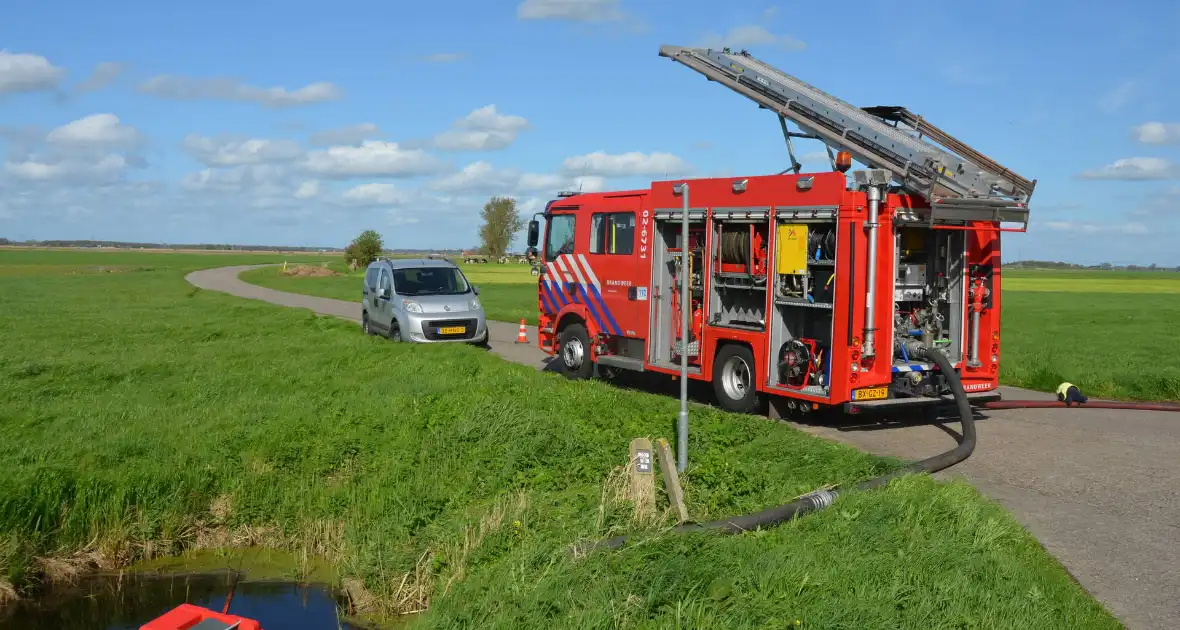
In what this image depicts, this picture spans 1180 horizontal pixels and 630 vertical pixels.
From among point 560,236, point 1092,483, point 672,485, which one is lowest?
point 1092,483

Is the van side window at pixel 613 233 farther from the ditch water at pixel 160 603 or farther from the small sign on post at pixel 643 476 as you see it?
the ditch water at pixel 160 603

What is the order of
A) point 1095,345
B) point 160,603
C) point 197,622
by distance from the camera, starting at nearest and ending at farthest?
point 197,622 → point 160,603 → point 1095,345

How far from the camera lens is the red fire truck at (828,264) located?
1145 cm

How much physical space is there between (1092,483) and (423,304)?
525 inches

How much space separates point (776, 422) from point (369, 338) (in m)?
10.8

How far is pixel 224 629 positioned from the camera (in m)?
6.02

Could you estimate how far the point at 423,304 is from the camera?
65.0ft

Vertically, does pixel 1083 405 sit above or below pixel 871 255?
below

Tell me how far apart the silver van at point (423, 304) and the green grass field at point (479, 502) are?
372 cm

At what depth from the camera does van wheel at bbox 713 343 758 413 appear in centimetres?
1277

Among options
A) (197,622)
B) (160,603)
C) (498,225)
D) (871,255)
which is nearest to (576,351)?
(871,255)

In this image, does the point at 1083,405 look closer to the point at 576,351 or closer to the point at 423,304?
the point at 576,351

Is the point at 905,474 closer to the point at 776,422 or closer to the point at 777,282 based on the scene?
the point at 776,422

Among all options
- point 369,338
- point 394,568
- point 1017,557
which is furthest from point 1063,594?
point 369,338
